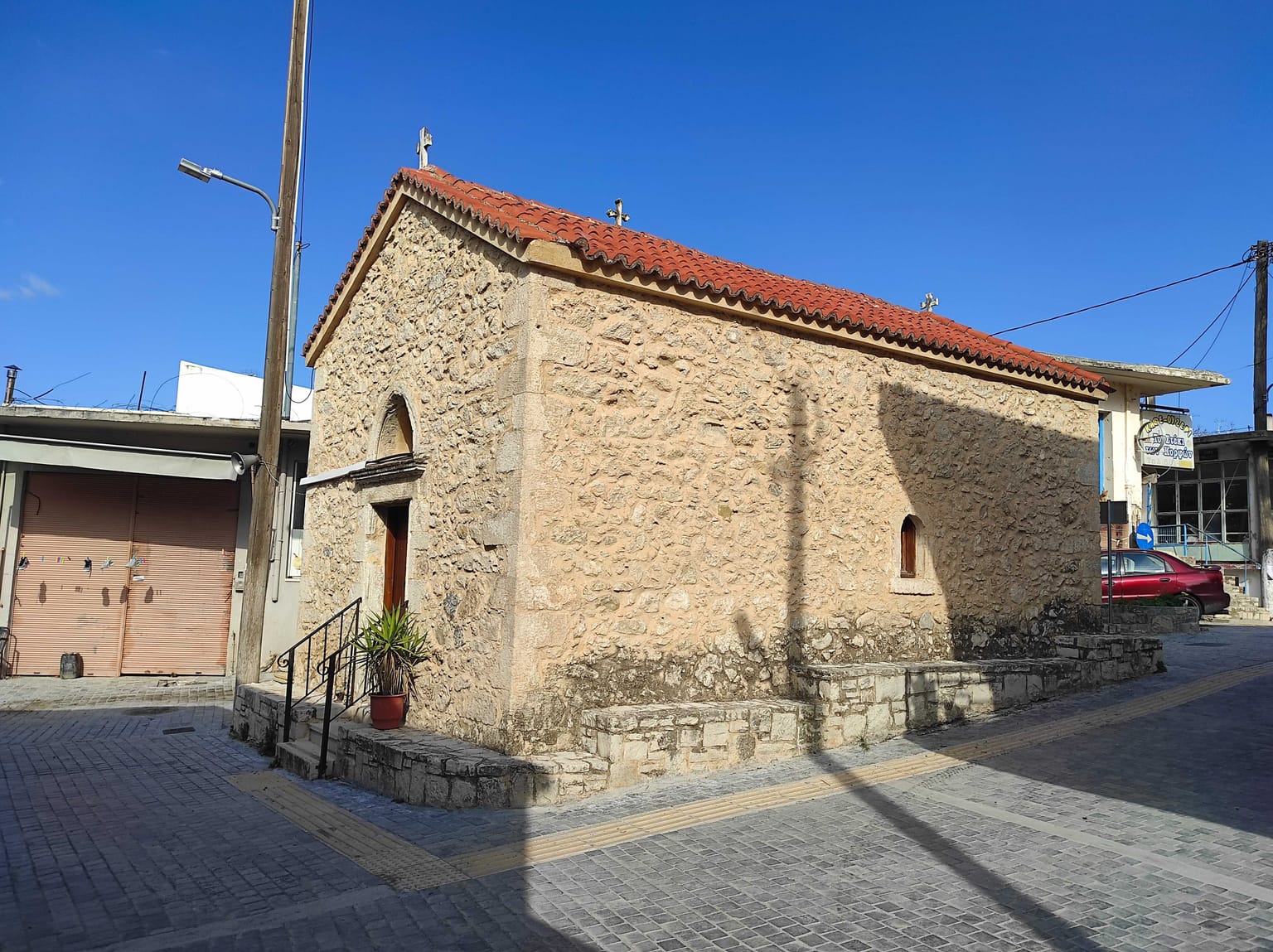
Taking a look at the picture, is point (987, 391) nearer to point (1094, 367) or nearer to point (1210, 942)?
point (1210, 942)

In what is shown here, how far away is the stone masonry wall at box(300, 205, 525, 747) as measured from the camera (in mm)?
7188

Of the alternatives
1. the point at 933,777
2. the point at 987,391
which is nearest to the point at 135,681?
the point at 933,777

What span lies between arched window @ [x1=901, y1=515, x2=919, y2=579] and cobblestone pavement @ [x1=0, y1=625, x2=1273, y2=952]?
2207 millimetres

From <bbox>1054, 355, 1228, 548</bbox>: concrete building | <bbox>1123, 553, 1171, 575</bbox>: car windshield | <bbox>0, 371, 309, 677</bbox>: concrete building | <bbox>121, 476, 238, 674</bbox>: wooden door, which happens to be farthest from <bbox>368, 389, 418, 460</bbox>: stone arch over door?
<bbox>1054, 355, 1228, 548</bbox>: concrete building

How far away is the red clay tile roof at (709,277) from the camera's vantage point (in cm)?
753

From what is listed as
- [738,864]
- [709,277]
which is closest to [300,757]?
[738,864]

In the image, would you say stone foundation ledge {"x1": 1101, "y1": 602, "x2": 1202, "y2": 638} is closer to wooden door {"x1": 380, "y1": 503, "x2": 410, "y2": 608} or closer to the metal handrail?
wooden door {"x1": 380, "y1": 503, "x2": 410, "y2": 608}

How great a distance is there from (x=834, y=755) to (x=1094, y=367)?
57.5 ft

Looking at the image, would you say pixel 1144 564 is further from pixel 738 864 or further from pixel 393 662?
pixel 393 662

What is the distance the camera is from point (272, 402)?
34.9 ft


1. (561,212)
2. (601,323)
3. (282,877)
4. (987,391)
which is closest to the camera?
(282,877)

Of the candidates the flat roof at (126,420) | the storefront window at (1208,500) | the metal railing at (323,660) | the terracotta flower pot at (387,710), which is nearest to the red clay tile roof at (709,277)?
the flat roof at (126,420)

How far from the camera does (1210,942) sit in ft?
13.2

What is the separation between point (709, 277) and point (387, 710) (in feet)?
16.3
